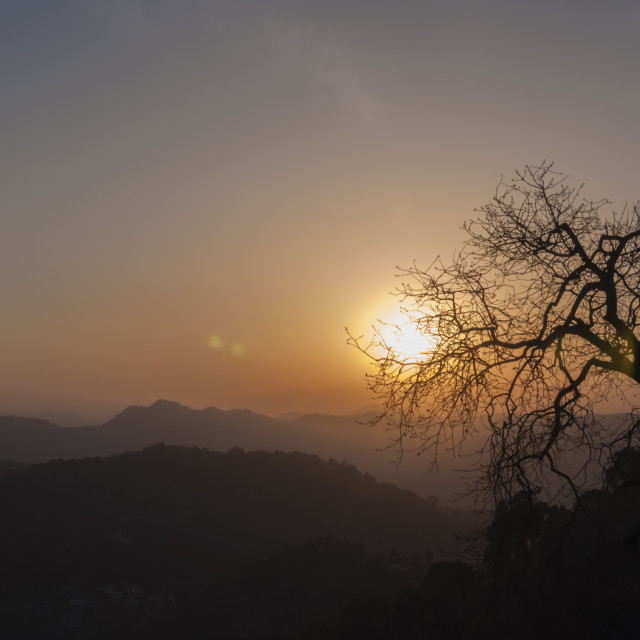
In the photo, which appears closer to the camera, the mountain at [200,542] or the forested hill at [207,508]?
the mountain at [200,542]

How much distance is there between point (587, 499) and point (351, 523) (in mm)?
83107

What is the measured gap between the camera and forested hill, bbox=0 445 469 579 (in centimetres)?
7406

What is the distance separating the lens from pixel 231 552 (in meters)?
75.2

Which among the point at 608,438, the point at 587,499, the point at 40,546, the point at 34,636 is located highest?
the point at 608,438

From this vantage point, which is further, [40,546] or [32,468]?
[32,468]

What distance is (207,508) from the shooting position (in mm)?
88562

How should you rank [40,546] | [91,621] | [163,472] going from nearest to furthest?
[91,621] → [40,546] → [163,472]

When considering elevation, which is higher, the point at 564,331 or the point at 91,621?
the point at 564,331

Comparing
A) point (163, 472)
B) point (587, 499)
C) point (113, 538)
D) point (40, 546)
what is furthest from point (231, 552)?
point (587, 499)

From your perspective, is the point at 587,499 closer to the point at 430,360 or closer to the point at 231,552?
the point at 430,360

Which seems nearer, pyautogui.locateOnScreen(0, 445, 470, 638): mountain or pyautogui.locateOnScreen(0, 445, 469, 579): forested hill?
pyautogui.locateOnScreen(0, 445, 470, 638): mountain

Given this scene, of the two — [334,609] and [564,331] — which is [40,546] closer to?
[334,609]

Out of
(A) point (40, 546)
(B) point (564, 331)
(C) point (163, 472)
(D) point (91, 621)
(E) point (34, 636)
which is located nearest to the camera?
(B) point (564, 331)

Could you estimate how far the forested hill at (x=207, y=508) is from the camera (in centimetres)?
7406
